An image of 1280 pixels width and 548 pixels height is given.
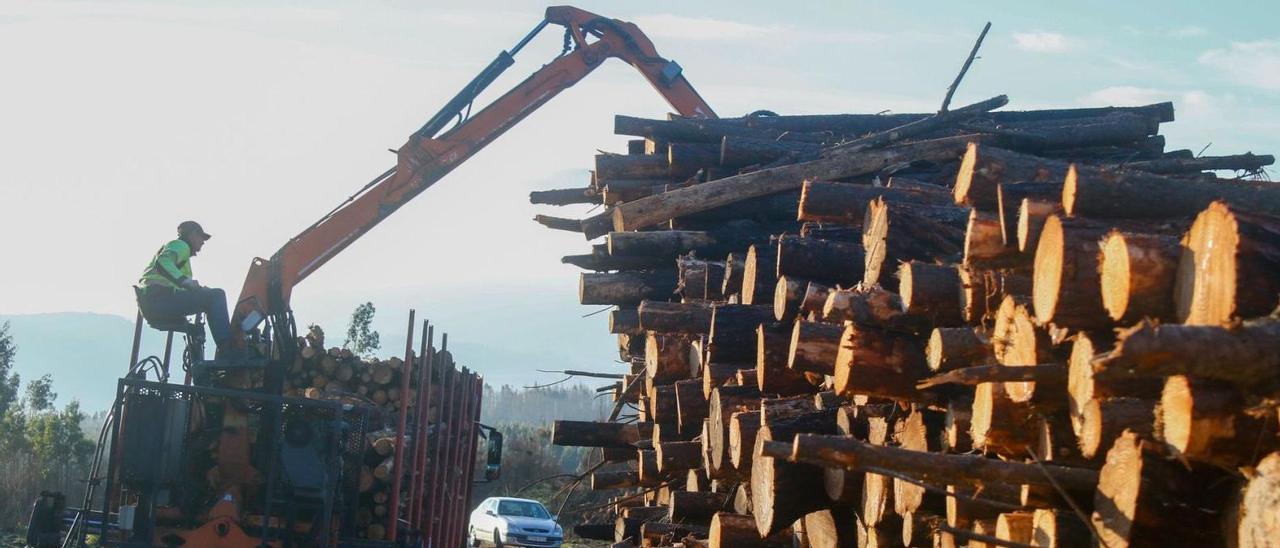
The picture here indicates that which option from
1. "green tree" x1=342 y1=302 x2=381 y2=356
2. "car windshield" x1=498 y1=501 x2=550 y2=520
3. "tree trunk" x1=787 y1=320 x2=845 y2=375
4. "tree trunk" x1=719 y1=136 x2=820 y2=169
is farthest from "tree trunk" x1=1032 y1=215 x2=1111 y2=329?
"green tree" x1=342 y1=302 x2=381 y2=356

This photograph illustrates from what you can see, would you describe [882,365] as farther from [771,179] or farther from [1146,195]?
[771,179]

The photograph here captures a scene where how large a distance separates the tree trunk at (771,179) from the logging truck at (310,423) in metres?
2.95

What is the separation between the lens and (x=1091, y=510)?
15.2ft

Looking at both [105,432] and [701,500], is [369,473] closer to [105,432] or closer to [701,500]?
[105,432]

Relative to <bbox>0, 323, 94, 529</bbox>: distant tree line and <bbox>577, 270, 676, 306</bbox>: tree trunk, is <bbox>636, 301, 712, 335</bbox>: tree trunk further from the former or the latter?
<bbox>0, 323, 94, 529</bbox>: distant tree line

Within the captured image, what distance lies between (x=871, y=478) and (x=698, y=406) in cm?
263

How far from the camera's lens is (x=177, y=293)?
11.3 meters

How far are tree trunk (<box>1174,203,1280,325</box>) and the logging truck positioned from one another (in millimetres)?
8283

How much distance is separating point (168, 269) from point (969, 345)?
7.82 metres

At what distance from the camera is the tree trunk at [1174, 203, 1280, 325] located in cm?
377

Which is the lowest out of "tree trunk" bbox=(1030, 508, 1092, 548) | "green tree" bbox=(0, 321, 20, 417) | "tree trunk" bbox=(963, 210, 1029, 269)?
"green tree" bbox=(0, 321, 20, 417)

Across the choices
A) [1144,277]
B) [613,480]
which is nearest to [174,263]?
[613,480]

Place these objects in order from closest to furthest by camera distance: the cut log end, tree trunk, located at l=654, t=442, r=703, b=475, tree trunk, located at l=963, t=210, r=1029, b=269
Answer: the cut log end, tree trunk, located at l=963, t=210, r=1029, b=269, tree trunk, located at l=654, t=442, r=703, b=475

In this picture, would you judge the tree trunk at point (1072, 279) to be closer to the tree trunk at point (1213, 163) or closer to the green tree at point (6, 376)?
the tree trunk at point (1213, 163)
